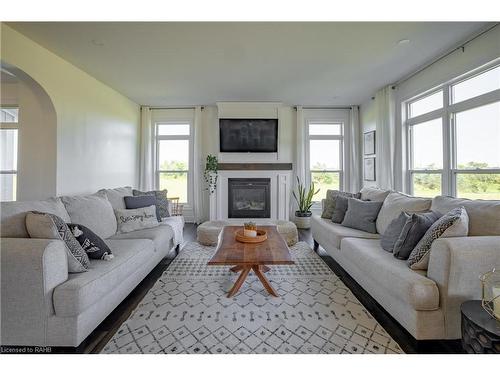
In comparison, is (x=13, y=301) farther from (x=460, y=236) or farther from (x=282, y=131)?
(x=282, y=131)

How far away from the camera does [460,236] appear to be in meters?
1.63

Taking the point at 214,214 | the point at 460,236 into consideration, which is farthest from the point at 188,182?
the point at 460,236

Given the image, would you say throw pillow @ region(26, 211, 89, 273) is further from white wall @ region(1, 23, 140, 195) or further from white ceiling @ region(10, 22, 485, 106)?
white ceiling @ region(10, 22, 485, 106)

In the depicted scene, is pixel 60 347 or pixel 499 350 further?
pixel 60 347

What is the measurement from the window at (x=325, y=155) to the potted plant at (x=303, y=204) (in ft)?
1.11

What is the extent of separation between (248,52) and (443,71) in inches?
99.6

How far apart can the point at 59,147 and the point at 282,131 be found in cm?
Result: 398

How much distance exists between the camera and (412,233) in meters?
1.89

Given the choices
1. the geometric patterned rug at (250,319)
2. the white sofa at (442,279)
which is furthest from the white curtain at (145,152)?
the white sofa at (442,279)

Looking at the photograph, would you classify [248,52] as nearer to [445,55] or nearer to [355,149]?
[445,55]

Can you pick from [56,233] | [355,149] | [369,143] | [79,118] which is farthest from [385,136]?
[79,118]

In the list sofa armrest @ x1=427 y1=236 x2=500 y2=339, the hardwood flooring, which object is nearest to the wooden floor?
the hardwood flooring

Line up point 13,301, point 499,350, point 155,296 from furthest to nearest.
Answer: point 155,296 < point 13,301 < point 499,350

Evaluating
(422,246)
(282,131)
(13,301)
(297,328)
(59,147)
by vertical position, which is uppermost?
(282,131)
